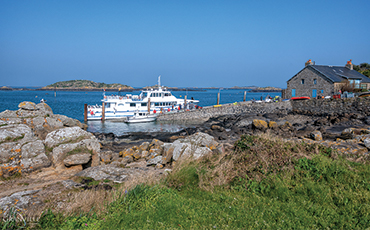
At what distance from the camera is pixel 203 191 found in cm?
568

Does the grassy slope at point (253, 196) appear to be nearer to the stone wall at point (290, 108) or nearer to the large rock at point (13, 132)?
the large rock at point (13, 132)

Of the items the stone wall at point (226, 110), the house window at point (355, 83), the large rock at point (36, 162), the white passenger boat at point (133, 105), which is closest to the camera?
the large rock at point (36, 162)

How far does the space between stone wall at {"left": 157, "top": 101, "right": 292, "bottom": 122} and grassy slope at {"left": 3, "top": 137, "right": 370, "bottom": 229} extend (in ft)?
99.8

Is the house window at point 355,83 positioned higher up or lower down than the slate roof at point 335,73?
lower down

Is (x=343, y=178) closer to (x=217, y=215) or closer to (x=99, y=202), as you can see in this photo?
(x=217, y=215)

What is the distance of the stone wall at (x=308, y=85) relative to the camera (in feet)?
130

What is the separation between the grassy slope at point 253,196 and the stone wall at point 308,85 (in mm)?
38029

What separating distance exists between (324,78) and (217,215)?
42.0 meters

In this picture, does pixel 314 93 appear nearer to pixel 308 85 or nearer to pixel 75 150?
pixel 308 85

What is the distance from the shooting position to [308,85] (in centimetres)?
4225

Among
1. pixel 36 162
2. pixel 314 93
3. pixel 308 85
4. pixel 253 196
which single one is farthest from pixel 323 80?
pixel 36 162

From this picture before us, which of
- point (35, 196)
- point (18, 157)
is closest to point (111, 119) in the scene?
point (18, 157)

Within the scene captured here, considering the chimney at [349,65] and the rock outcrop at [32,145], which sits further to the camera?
the chimney at [349,65]

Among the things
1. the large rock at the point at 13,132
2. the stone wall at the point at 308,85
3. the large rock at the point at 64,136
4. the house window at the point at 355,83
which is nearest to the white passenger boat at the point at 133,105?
the stone wall at the point at 308,85
